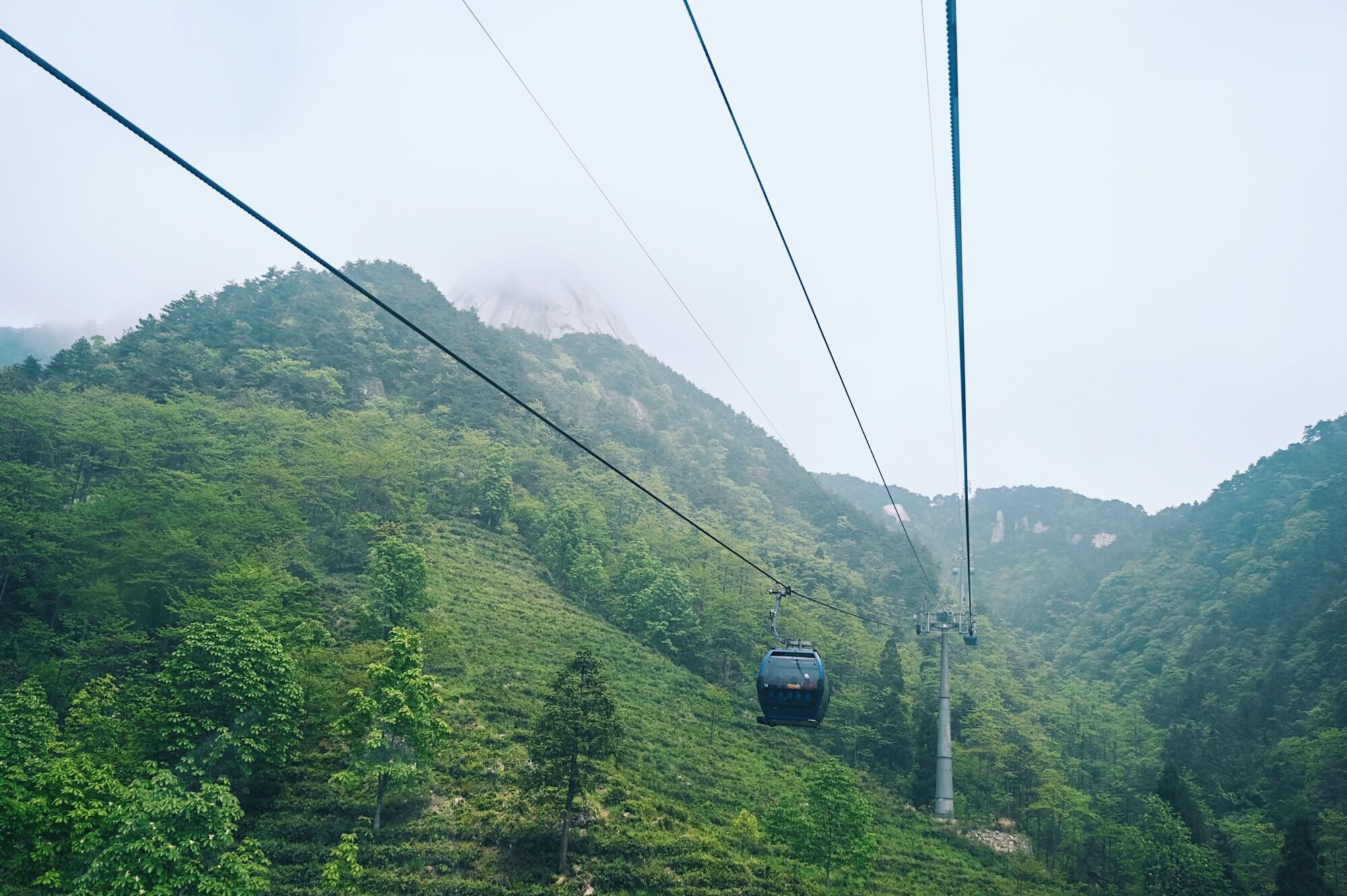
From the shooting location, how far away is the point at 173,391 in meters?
62.0

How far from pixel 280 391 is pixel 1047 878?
2912 inches

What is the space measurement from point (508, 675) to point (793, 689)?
27.5 metres

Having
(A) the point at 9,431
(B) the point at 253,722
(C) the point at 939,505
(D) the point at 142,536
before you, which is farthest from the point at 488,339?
(C) the point at 939,505

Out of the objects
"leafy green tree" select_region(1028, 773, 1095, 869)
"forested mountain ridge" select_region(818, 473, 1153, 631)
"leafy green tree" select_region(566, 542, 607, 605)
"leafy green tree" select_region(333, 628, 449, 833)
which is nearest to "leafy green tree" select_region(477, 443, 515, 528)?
"leafy green tree" select_region(566, 542, 607, 605)

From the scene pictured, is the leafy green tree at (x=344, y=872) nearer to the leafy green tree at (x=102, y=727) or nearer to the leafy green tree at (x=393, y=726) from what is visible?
the leafy green tree at (x=393, y=726)

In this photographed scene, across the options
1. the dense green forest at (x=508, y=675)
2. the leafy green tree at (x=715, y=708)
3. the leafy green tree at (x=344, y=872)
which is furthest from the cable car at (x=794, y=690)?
the leafy green tree at (x=715, y=708)

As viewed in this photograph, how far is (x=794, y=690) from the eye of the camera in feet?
59.3

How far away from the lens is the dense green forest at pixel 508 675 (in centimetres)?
2658

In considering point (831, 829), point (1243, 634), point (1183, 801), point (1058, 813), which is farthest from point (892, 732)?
point (1243, 634)

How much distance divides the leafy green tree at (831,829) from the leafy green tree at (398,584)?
2255 cm

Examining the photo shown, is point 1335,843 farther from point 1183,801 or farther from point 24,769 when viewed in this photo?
point 24,769

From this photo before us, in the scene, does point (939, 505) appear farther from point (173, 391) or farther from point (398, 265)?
point (173, 391)

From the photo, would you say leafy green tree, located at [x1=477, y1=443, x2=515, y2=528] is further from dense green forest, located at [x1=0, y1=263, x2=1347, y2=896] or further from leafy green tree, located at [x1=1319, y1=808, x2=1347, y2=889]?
leafy green tree, located at [x1=1319, y1=808, x2=1347, y2=889]

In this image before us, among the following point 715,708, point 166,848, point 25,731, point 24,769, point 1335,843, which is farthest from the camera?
point 715,708
